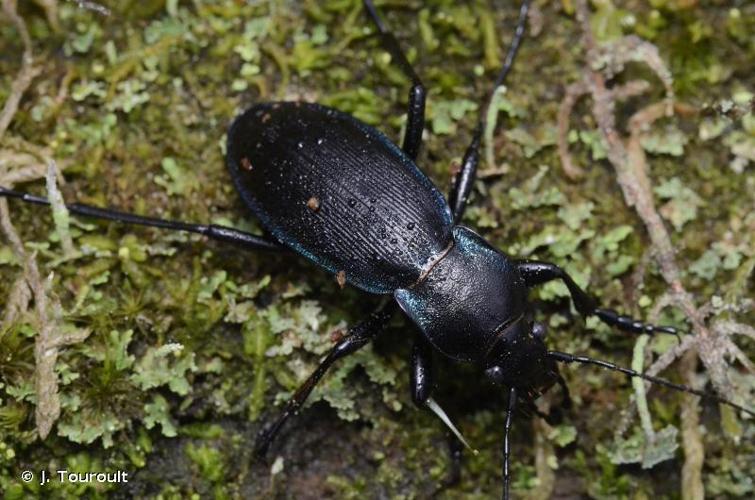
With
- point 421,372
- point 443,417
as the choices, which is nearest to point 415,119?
point 421,372

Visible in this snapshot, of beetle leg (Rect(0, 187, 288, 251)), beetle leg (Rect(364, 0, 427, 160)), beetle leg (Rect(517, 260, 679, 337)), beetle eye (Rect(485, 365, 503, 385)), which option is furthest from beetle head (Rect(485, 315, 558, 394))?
beetle leg (Rect(0, 187, 288, 251))

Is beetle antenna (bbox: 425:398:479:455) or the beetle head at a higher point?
the beetle head

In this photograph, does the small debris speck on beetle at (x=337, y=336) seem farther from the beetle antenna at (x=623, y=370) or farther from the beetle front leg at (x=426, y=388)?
the beetle antenna at (x=623, y=370)

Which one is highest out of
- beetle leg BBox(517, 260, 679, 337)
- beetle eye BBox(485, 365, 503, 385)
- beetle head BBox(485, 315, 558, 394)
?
beetle leg BBox(517, 260, 679, 337)

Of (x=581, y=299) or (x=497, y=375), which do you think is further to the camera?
(x=581, y=299)

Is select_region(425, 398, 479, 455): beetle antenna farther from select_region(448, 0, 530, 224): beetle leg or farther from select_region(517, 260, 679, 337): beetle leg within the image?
select_region(448, 0, 530, 224): beetle leg

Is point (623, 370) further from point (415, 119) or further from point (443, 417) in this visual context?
point (415, 119)

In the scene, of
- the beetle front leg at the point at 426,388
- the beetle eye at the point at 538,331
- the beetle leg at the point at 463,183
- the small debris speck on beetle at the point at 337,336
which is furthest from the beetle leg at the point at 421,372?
the beetle leg at the point at 463,183

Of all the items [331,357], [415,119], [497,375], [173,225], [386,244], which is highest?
[415,119]
